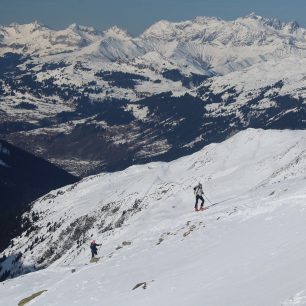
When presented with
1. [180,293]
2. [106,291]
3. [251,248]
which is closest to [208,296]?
[180,293]

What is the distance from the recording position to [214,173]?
138 metres

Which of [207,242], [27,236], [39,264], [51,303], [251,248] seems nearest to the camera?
[251,248]

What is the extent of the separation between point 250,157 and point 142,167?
50192 millimetres

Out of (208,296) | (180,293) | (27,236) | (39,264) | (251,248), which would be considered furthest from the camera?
(27,236)

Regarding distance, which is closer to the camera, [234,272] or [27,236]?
[234,272]

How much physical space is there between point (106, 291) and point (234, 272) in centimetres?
995

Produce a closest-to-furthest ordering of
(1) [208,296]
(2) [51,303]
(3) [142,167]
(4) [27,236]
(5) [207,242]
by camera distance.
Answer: (1) [208,296]
(2) [51,303]
(5) [207,242]
(4) [27,236]
(3) [142,167]

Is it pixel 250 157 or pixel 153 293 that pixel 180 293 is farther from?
pixel 250 157

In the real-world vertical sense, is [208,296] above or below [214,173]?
below

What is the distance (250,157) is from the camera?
141750 millimetres

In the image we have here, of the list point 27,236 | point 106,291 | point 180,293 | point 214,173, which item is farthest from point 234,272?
point 27,236

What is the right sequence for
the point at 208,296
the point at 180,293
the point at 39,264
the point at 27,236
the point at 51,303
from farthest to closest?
1. the point at 27,236
2. the point at 39,264
3. the point at 51,303
4. the point at 180,293
5. the point at 208,296

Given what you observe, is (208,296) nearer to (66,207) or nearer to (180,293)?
(180,293)

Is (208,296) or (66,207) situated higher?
(66,207)
